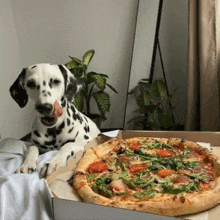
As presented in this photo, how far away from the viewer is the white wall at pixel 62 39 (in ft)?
11.9

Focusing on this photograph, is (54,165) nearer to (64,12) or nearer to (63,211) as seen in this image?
(63,211)

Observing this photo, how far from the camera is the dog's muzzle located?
137cm

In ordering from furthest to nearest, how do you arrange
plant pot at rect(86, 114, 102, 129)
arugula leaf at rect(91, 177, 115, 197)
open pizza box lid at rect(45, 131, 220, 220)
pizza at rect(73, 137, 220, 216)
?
1. plant pot at rect(86, 114, 102, 129)
2. arugula leaf at rect(91, 177, 115, 197)
3. pizza at rect(73, 137, 220, 216)
4. open pizza box lid at rect(45, 131, 220, 220)

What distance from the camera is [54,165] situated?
47.1 inches

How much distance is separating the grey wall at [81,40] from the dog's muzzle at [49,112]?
7.75ft

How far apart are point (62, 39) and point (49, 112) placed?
2777mm

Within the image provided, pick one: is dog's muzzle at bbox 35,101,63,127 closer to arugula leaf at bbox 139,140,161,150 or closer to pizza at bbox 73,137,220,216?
pizza at bbox 73,137,220,216

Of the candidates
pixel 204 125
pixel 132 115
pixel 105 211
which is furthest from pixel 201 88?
pixel 105 211

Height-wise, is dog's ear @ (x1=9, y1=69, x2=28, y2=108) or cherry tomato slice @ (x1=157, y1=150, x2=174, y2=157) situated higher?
dog's ear @ (x1=9, y1=69, x2=28, y2=108)

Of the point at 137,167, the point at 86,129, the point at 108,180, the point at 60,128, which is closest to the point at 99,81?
the point at 86,129

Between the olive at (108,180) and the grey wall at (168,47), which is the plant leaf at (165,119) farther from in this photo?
the olive at (108,180)

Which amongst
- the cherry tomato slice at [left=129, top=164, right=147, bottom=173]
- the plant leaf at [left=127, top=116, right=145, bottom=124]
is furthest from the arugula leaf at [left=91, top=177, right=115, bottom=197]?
the plant leaf at [left=127, top=116, right=145, bottom=124]

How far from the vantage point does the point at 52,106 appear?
141 centimetres

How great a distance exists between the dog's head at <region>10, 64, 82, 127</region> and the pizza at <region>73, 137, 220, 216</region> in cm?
33
